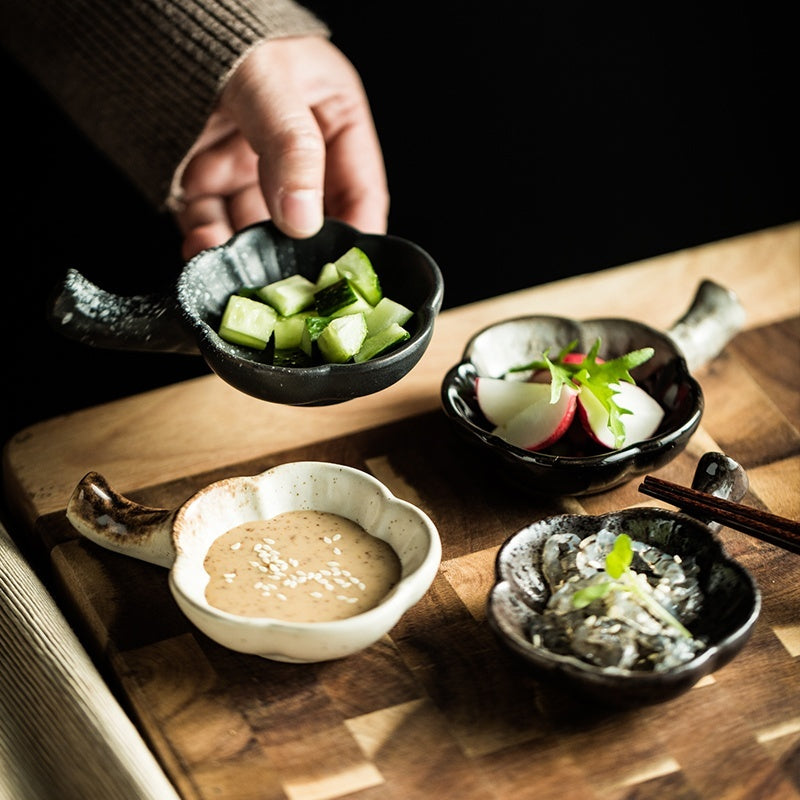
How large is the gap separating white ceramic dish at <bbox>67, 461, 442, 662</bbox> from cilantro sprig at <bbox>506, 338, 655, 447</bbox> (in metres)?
0.38

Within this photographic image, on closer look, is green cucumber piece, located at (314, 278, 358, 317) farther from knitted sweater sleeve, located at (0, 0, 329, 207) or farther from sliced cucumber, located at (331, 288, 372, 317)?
knitted sweater sleeve, located at (0, 0, 329, 207)

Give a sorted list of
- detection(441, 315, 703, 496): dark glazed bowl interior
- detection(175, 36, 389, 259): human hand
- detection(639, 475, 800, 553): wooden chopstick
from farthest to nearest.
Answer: detection(175, 36, 389, 259): human hand → detection(441, 315, 703, 496): dark glazed bowl interior → detection(639, 475, 800, 553): wooden chopstick

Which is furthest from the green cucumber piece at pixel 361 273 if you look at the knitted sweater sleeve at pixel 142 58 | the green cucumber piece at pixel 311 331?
the knitted sweater sleeve at pixel 142 58

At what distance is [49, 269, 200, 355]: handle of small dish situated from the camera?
1935 millimetres

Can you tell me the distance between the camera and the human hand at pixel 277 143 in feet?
7.25

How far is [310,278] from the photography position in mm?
2188

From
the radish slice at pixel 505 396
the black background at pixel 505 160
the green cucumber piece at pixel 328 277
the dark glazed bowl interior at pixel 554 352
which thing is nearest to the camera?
the dark glazed bowl interior at pixel 554 352

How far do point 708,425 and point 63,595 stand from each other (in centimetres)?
122

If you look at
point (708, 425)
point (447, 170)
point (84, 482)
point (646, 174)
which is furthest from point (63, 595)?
point (646, 174)

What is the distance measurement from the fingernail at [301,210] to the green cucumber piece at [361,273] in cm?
9

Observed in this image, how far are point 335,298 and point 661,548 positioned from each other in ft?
2.34

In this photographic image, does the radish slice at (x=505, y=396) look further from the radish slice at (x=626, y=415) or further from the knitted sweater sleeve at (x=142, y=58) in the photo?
the knitted sweater sleeve at (x=142, y=58)

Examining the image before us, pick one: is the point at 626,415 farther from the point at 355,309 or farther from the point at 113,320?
the point at 113,320

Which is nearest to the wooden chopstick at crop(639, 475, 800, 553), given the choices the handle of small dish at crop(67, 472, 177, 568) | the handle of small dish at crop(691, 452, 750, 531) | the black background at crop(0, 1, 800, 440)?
the handle of small dish at crop(691, 452, 750, 531)
